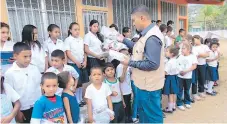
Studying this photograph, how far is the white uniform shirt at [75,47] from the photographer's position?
379 centimetres

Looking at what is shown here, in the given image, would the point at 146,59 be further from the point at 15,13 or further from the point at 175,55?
the point at 15,13

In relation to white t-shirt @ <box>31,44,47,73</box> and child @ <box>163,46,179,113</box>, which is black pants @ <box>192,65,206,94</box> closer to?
child @ <box>163,46,179,113</box>

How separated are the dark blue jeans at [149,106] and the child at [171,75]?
68.3 inches

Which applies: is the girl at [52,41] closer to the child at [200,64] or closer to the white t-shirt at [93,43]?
the white t-shirt at [93,43]

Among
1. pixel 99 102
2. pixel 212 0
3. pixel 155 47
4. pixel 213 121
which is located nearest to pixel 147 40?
pixel 155 47

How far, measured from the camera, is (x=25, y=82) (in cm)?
248

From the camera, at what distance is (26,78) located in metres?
2.48

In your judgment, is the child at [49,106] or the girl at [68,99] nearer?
the child at [49,106]

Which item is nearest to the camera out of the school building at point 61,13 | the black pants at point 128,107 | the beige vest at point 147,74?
the beige vest at point 147,74

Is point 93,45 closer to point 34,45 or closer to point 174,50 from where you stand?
point 34,45

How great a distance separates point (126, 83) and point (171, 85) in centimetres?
106

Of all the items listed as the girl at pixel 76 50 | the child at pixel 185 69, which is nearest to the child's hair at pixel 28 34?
the girl at pixel 76 50

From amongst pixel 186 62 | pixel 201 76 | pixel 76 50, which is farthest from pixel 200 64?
pixel 76 50

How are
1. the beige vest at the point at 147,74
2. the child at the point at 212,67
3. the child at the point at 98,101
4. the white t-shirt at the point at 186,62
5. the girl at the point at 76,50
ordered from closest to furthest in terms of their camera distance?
the beige vest at the point at 147,74 < the child at the point at 98,101 < the girl at the point at 76,50 < the white t-shirt at the point at 186,62 < the child at the point at 212,67
